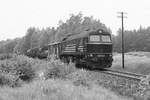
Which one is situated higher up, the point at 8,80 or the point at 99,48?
the point at 99,48

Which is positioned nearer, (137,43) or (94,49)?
(94,49)

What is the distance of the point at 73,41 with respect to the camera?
22.2m

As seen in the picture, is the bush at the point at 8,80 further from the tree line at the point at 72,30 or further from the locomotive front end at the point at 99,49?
the tree line at the point at 72,30

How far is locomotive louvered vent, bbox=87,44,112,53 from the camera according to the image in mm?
19341

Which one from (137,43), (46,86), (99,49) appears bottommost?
(46,86)

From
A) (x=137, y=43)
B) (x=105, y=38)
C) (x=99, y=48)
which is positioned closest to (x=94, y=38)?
(x=99, y=48)

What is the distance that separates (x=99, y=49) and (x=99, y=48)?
9cm

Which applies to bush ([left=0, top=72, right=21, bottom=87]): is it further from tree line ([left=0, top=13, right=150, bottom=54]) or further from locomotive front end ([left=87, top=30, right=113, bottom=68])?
tree line ([left=0, top=13, right=150, bottom=54])

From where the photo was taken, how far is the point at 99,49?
19.7 meters

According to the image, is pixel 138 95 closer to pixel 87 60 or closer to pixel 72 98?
pixel 72 98

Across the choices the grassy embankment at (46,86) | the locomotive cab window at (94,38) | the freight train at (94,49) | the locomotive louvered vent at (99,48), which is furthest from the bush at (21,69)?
the locomotive cab window at (94,38)

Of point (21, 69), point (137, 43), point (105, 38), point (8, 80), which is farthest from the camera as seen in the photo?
point (137, 43)

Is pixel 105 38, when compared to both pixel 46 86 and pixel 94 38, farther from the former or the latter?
pixel 46 86

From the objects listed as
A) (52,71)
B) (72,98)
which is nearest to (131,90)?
(72,98)
